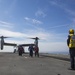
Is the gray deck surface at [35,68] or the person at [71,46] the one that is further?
the person at [71,46]

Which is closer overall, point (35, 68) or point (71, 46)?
point (71, 46)

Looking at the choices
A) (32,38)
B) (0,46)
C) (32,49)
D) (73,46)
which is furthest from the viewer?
(32,38)

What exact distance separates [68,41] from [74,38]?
44 cm

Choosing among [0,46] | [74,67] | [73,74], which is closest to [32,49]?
[74,67]

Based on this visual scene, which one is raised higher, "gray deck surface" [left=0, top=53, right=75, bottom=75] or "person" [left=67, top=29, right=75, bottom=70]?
"person" [left=67, top=29, right=75, bottom=70]

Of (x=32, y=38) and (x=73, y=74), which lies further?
(x=32, y=38)

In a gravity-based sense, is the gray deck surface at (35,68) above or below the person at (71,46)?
below

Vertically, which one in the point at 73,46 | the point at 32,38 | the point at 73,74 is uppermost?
the point at 32,38

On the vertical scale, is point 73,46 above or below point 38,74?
above

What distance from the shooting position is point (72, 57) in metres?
14.2

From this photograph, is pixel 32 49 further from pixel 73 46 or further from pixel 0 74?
pixel 0 74

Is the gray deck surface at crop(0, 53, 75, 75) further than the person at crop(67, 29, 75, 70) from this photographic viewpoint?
No

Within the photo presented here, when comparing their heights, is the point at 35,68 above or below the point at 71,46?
below

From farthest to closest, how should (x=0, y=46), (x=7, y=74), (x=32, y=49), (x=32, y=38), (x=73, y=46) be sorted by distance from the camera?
(x=32, y=38) → (x=0, y=46) → (x=32, y=49) → (x=73, y=46) → (x=7, y=74)
